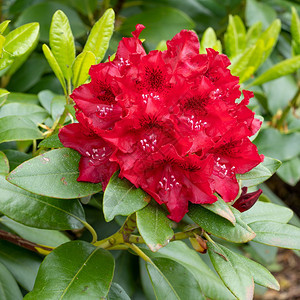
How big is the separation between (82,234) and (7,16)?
3.59ft

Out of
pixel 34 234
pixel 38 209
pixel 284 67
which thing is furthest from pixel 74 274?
pixel 284 67

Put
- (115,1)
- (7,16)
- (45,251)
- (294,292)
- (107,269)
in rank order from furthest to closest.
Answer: (294,292) → (115,1) → (7,16) → (45,251) → (107,269)

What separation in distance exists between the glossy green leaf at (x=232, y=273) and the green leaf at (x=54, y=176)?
0.93 feet

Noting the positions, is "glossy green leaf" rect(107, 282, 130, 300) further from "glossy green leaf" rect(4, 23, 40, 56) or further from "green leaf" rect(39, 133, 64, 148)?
"glossy green leaf" rect(4, 23, 40, 56)

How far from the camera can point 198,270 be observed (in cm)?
135

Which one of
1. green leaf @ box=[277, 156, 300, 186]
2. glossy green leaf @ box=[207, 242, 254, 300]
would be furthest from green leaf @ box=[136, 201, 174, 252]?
green leaf @ box=[277, 156, 300, 186]

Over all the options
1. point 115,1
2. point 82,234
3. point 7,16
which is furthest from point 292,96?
point 7,16

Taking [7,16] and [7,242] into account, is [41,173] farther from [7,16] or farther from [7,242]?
[7,16]

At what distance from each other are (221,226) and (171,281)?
28 centimetres

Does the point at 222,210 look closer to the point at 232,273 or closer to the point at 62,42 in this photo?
the point at 232,273

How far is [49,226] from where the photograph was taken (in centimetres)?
103

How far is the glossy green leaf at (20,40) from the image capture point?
109 centimetres

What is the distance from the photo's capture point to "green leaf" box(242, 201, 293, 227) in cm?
112

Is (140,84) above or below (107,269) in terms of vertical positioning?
above
